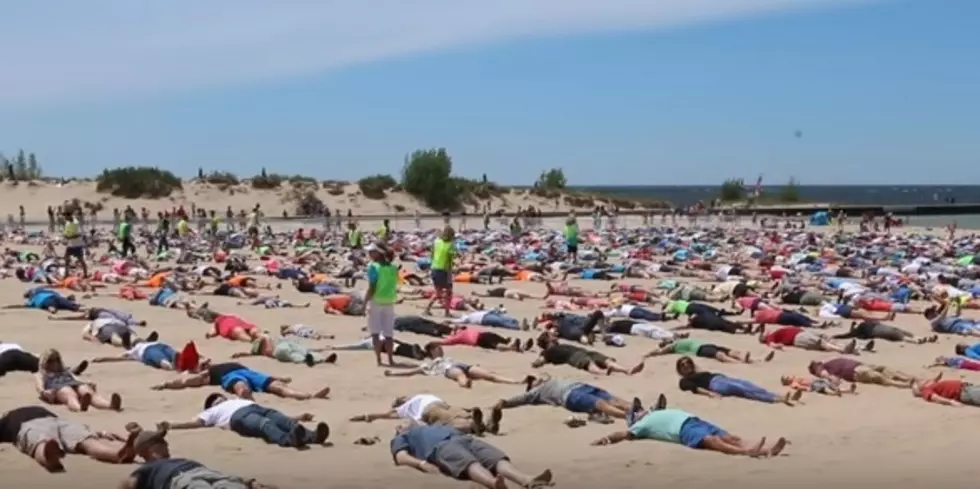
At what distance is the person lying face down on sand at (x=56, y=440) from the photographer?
22.3 feet

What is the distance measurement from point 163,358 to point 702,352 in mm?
5444

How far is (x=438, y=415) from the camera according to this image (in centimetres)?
805

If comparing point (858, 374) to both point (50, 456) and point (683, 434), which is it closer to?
point (683, 434)

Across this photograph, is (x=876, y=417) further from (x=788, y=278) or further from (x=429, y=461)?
(x=788, y=278)

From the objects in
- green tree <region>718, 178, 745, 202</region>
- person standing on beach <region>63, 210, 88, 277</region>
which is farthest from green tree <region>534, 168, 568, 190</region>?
person standing on beach <region>63, 210, 88, 277</region>

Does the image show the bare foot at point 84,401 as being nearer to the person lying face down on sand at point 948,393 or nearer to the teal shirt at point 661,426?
the teal shirt at point 661,426

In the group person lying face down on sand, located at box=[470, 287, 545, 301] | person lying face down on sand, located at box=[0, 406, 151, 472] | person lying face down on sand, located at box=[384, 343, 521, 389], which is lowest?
person lying face down on sand, located at box=[470, 287, 545, 301]

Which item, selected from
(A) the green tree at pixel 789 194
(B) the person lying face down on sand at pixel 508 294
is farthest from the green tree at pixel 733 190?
(B) the person lying face down on sand at pixel 508 294

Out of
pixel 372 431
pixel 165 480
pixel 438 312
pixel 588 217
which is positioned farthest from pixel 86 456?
pixel 588 217

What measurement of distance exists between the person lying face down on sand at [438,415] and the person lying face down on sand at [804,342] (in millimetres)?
5659

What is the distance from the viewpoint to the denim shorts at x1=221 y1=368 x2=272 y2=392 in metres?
9.25

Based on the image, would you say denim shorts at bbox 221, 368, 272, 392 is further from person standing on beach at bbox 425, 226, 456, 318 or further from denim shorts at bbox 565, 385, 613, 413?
person standing on beach at bbox 425, 226, 456, 318

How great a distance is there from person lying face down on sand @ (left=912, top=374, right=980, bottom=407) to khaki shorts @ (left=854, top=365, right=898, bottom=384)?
0.47 m

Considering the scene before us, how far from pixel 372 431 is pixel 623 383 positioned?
303 cm
